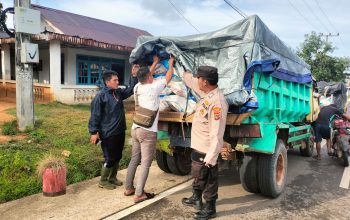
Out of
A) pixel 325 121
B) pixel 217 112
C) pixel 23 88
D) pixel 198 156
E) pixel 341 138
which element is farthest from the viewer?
pixel 23 88

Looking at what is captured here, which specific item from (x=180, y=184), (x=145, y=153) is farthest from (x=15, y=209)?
(x=180, y=184)

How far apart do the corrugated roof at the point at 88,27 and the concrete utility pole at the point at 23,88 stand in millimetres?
7444

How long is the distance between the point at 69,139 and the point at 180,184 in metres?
3.32

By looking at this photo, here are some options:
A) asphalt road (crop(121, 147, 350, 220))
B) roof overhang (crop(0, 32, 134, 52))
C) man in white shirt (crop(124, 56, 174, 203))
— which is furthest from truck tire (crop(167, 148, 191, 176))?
roof overhang (crop(0, 32, 134, 52))

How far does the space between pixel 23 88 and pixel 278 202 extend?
249 inches

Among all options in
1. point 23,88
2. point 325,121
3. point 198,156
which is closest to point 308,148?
point 325,121

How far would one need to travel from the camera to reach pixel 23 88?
309 inches

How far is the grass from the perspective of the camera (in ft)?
15.5

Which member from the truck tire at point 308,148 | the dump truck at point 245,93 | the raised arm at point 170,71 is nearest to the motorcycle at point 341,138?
the truck tire at point 308,148

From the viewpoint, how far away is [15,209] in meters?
3.99

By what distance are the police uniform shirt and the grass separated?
2490mm

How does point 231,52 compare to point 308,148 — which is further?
point 308,148

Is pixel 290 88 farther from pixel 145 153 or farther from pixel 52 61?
pixel 52 61

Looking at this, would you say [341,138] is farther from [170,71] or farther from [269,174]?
[170,71]
